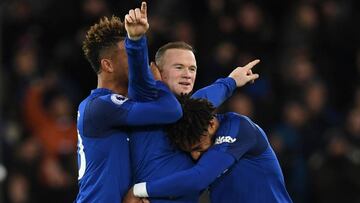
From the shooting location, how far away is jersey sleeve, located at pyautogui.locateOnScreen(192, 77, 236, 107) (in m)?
6.44

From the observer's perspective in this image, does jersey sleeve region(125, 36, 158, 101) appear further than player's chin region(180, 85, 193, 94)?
No

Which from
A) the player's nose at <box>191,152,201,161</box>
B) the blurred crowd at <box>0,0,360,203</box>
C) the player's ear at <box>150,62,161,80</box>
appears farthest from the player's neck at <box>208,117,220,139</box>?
the blurred crowd at <box>0,0,360,203</box>

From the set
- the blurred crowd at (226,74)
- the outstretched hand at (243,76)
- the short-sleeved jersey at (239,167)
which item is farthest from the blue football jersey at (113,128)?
the blurred crowd at (226,74)

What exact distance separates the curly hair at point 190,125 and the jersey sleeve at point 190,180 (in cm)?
14

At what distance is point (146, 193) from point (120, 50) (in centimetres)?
84

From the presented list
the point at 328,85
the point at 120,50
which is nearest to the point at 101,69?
the point at 120,50

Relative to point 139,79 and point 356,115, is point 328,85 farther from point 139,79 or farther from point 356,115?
point 139,79

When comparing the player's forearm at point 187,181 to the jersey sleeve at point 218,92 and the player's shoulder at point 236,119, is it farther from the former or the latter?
the jersey sleeve at point 218,92

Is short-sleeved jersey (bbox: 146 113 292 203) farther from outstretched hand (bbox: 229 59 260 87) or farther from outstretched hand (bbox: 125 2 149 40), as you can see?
outstretched hand (bbox: 125 2 149 40)

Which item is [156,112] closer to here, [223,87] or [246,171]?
[246,171]

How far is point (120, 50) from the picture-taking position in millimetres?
6113

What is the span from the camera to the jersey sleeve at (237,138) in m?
6.03

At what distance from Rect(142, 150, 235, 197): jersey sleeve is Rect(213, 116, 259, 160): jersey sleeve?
0.30 feet

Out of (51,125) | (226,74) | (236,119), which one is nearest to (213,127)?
(236,119)
